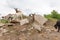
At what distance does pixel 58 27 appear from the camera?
18.8 metres

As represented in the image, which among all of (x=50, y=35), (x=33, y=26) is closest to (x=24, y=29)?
(x=33, y=26)

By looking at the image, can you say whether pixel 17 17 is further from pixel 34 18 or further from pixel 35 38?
pixel 35 38

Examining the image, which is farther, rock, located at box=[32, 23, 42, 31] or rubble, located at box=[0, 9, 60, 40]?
rock, located at box=[32, 23, 42, 31]

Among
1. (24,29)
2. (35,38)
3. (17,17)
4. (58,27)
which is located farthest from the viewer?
(17,17)

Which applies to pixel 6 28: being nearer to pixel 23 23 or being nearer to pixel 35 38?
pixel 23 23

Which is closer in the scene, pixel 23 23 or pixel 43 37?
pixel 43 37

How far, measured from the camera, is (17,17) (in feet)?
68.8

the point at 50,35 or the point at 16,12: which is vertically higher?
the point at 16,12

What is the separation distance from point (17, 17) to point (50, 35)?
485 centimetres

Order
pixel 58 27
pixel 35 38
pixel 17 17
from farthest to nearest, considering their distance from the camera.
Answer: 1. pixel 17 17
2. pixel 58 27
3. pixel 35 38

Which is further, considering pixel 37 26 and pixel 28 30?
pixel 37 26

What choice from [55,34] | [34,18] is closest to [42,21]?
[34,18]

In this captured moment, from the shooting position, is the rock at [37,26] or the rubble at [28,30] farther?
the rock at [37,26]

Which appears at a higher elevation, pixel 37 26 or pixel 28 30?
pixel 37 26
